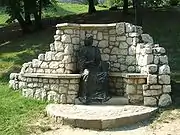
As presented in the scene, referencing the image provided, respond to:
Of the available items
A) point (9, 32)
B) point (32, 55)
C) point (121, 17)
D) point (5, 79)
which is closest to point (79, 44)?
point (5, 79)

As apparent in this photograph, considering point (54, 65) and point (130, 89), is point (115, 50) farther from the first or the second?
point (54, 65)

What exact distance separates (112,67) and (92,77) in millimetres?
1010

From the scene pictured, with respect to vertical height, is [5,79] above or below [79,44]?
below

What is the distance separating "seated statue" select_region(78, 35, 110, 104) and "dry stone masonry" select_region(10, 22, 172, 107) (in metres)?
0.22

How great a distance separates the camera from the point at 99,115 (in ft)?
30.3

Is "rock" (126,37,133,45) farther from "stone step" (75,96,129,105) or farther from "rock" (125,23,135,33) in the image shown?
"stone step" (75,96,129,105)

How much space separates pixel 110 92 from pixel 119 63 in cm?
80

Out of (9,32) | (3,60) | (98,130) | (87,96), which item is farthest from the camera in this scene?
(9,32)

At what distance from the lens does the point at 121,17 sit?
21453mm

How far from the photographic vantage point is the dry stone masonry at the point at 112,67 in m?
9.88

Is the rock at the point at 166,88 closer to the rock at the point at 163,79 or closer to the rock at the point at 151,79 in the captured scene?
the rock at the point at 163,79

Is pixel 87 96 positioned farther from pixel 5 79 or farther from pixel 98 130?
pixel 5 79

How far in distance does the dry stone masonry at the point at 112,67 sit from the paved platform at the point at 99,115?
47 centimetres

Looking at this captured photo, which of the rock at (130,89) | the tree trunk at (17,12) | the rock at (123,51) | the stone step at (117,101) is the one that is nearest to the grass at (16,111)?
the stone step at (117,101)
